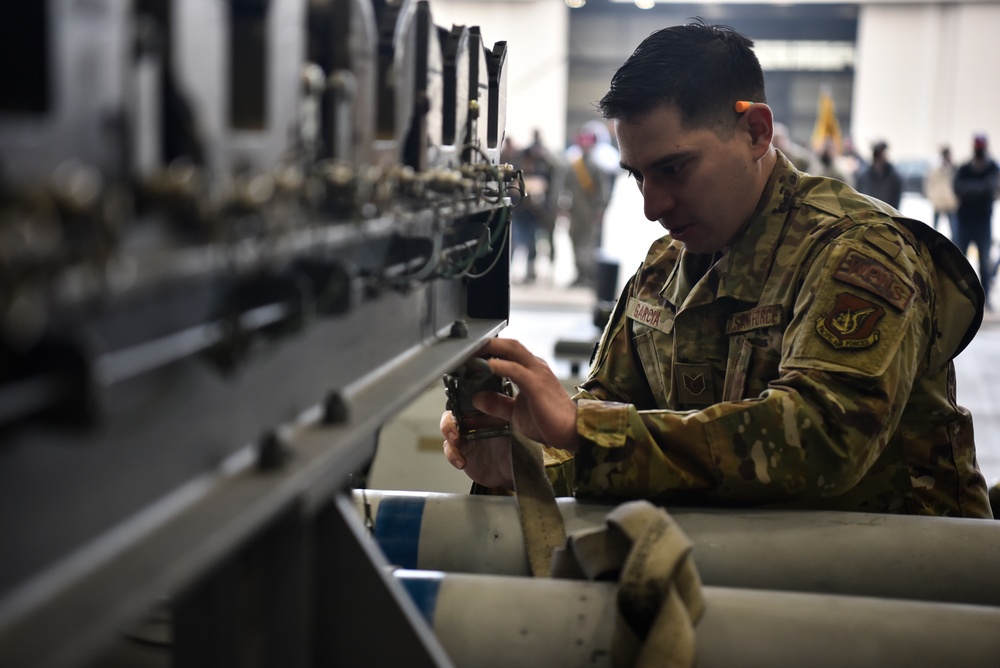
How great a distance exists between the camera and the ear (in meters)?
1.66

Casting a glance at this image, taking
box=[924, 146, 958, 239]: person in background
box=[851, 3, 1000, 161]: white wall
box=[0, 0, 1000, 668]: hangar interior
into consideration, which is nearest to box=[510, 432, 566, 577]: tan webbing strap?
box=[0, 0, 1000, 668]: hangar interior

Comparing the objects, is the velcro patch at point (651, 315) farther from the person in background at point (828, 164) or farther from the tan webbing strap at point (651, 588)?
the person in background at point (828, 164)

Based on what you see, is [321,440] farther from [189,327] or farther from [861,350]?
[861,350]

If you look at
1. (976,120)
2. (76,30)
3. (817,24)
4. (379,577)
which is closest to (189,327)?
(76,30)

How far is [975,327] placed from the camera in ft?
5.43

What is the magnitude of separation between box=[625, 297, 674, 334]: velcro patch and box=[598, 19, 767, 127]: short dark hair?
353mm

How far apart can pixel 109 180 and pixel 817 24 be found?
1659cm

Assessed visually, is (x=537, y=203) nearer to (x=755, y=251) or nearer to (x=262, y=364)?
(x=755, y=251)

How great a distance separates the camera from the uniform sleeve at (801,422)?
1408 millimetres

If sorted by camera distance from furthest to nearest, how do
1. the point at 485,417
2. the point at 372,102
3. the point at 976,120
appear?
the point at 976,120 < the point at 485,417 < the point at 372,102

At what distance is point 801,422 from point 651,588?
378 millimetres

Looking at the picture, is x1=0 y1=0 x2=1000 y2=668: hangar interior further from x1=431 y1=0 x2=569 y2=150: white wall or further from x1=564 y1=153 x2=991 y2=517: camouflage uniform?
x1=431 y1=0 x2=569 y2=150: white wall

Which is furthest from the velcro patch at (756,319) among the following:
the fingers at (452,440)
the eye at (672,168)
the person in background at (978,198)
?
the person in background at (978,198)

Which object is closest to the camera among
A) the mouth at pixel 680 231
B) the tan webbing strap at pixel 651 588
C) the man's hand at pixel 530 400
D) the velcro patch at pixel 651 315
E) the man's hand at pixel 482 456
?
the tan webbing strap at pixel 651 588
